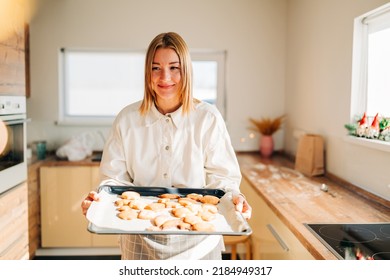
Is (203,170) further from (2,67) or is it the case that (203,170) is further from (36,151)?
(36,151)

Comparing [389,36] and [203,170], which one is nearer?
[203,170]

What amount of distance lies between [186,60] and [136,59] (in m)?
1.75

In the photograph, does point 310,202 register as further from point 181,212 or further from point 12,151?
point 12,151

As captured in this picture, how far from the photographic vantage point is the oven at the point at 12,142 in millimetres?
1815

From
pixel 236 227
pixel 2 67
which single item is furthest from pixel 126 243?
pixel 2 67

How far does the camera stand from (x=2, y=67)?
1.78 m

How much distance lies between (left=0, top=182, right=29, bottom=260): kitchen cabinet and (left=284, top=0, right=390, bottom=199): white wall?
61.6 inches

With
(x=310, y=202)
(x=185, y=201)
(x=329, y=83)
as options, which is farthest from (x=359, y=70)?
(x=185, y=201)

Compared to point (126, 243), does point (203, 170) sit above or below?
above

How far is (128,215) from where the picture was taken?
44.9 inches

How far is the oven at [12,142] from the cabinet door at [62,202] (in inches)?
18.4

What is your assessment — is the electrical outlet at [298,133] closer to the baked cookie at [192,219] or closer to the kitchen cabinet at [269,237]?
the kitchen cabinet at [269,237]

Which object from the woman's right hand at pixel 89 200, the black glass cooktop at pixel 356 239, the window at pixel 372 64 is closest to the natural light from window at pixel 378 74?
the window at pixel 372 64

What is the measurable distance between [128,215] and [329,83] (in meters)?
1.41
